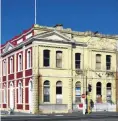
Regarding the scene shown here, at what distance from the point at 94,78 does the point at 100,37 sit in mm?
5335

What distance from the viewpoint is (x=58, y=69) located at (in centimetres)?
4119

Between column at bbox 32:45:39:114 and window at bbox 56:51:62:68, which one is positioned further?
window at bbox 56:51:62:68

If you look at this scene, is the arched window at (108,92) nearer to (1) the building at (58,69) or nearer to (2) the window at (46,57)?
(1) the building at (58,69)

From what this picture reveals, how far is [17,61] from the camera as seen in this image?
148 feet

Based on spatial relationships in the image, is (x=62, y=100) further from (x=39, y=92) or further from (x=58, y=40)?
(x=58, y=40)

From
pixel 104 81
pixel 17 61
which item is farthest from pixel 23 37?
pixel 104 81

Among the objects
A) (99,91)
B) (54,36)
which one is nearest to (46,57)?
(54,36)

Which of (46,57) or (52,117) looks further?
(46,57)

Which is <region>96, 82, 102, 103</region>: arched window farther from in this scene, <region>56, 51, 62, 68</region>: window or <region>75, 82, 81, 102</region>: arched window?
<region>56, 51, 62, 68</region>: window

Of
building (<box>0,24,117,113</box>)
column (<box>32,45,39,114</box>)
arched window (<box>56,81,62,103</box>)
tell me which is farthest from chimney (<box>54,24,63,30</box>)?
arched window (<box>56,81,62,103</box>)

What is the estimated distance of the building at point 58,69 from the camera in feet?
131

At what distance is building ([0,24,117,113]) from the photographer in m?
39.8

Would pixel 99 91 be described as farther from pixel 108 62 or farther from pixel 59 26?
pixel 59 26

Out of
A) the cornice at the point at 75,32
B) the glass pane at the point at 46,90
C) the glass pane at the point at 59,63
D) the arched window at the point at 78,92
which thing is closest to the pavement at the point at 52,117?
the glass pane at the point at 46,90
